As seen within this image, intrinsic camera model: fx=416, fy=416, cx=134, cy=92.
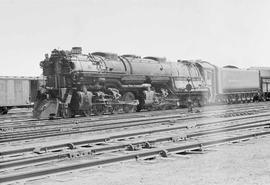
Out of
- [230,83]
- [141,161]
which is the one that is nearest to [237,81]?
[230,83]

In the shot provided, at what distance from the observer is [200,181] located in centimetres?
589

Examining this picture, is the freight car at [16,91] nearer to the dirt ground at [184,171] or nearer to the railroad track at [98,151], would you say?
the railroad track at [98,151]

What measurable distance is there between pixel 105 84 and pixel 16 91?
11.6 m

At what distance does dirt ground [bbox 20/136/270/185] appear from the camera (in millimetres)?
5961

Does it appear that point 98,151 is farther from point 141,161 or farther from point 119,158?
point 141,161

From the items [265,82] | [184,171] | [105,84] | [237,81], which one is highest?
[265,82]

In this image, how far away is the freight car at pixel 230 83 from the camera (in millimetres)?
31219

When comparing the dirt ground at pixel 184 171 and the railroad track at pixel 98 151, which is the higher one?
the railroad track at pixel 98 151

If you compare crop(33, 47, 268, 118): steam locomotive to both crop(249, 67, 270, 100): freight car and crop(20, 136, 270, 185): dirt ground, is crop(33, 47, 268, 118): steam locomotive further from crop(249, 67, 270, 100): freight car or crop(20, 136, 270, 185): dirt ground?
crop(20, 136, 270, 185): dirt ground

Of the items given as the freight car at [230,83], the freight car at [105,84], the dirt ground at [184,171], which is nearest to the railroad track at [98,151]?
the dirt ground at [184,171]

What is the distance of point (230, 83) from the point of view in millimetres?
33281

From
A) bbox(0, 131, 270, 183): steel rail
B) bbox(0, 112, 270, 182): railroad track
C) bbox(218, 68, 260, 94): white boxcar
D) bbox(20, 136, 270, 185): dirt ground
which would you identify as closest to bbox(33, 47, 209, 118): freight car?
bbox(218, 68, 260, 94): white boxcar

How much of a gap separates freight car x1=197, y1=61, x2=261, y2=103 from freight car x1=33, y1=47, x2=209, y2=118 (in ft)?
14.5

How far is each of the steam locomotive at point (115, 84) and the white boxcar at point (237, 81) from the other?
147cm
